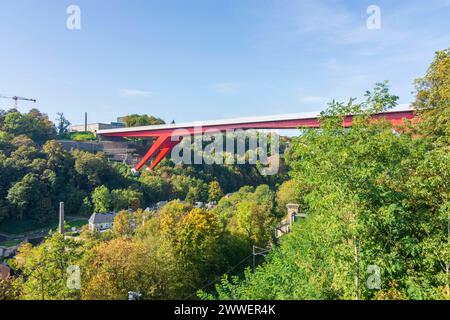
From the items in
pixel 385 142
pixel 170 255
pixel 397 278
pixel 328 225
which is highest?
pixel 385 142

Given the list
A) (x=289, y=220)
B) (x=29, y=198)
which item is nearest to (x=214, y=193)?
(x=289, y=220)

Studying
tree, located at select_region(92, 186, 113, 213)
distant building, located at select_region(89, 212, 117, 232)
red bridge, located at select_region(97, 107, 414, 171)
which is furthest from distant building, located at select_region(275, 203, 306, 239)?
tree, located at select_region(92, 186, 113, 213)

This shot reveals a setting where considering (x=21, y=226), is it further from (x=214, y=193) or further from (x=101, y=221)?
(x=214, y=193)

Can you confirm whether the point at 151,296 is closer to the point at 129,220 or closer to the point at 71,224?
the point at 129,220

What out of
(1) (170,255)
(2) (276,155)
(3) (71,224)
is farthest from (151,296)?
(2) (276,155)

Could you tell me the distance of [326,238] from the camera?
15.6ft

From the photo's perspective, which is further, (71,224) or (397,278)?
(71,224)

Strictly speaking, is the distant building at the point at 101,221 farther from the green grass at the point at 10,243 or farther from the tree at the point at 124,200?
the green grass at the point at 10,243

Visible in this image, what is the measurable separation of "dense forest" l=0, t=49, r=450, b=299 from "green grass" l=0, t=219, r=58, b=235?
11.8 meters

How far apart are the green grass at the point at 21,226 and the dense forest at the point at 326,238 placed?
11845mm

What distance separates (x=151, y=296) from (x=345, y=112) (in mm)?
8079

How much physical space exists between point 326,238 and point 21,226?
2727 cm

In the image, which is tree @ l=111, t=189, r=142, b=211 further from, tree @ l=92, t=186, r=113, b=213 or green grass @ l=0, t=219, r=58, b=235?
green grass @ l=0, t=219, r=58, b=235
